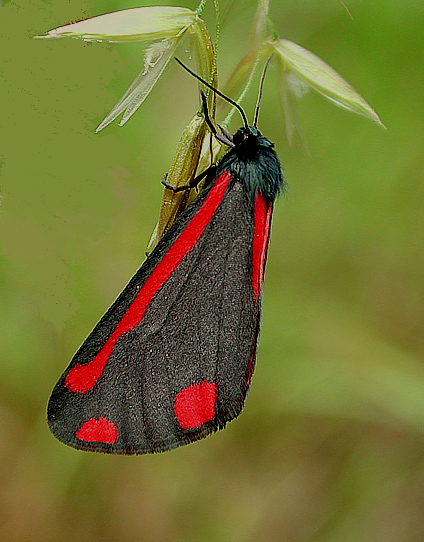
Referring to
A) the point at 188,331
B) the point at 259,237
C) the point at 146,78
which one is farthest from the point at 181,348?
the point at 146,78

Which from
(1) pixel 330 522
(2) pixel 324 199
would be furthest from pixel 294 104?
(1) pixel 330 522

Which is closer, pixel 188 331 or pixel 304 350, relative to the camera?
pixel 188 331

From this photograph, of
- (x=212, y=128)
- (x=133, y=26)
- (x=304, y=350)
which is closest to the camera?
(x=133, y=26)

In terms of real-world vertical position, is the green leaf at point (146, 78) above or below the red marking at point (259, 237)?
above

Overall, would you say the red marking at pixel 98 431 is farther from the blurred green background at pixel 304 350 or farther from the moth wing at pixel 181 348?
the blurred green background at pixel 304 350

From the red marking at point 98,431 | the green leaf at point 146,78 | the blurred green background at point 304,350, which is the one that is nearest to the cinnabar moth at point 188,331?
the red marking at point 98,431

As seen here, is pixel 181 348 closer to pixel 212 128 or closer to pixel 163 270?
pixel 163 270
